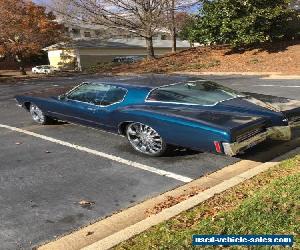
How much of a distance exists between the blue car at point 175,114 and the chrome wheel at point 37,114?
1.03m

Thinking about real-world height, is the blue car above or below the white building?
below

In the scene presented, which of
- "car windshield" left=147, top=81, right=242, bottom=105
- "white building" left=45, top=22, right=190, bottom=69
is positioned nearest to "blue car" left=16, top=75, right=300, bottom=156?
"car windshield" left=147, top=81, right=242, bottom=105

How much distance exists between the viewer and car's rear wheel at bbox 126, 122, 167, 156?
21.8 feet

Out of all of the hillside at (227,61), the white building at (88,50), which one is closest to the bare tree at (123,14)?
the hillside at (227,61)

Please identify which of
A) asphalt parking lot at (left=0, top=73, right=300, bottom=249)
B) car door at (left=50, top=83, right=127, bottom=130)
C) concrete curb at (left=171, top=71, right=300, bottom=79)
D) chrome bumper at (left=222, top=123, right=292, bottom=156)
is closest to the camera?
asphalt parking lot at (left=0, top=73, right=300, bottom=249)

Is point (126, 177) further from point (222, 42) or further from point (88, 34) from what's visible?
point (88, 34)

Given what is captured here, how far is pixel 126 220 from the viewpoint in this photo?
4641mm

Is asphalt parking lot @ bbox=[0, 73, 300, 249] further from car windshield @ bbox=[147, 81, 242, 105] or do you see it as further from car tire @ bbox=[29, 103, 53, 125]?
car windshield @ bbox=[147, 81, 242, 105]

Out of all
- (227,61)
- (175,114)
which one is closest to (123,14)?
(227,61)

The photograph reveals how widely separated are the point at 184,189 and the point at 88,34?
53.8 metres

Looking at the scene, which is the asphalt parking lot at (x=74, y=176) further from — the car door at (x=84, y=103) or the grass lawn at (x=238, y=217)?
the grass lawn at (x=238, y=217)

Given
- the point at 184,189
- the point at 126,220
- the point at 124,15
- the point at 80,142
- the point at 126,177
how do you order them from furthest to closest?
the point at 124,15, the point at 80,142, the point at 126,177, the point at 184,189, the point at 126,220

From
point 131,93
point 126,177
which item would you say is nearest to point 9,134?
point 131,93

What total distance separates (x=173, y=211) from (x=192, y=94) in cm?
273
